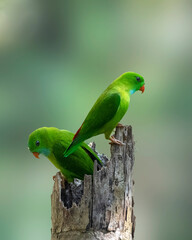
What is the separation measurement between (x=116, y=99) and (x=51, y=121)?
2.49m

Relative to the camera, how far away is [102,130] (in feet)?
7.24

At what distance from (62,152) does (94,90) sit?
2.43m

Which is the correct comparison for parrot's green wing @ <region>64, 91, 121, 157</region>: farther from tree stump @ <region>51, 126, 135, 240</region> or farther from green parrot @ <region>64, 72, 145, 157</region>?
tree stump @ <region>51, 126, 135, 240</region>

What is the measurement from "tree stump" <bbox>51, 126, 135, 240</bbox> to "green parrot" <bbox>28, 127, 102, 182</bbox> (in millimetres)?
143

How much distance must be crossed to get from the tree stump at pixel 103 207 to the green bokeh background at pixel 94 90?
224cm

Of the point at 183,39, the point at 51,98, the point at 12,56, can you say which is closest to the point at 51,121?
the point at 51,98

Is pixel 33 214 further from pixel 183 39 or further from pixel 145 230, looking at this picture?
pixel 183 39

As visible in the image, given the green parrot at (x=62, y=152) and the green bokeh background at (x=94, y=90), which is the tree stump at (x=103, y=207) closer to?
the green parrot at (x=62, y=152)

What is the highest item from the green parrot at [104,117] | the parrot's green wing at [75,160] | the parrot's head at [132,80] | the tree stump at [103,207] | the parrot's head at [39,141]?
the parrot's head at [132,80]

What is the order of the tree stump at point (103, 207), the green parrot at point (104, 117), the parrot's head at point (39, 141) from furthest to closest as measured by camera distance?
the parrot's head at point (39, 141)
the green parrot at point (104, 117)
the tree stump at point (103, 207)

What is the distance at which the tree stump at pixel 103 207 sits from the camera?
6.47ft

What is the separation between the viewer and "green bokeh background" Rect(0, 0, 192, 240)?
443 cm

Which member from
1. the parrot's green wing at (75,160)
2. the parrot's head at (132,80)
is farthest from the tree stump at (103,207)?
the parrot's head at (132,80)

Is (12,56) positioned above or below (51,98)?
above
